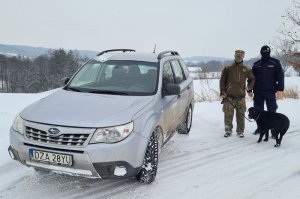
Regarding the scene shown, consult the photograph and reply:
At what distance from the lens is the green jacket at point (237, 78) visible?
7.16 meters

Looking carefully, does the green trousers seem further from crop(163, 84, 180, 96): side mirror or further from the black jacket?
crop(163, 84, 180, 96): side mirror

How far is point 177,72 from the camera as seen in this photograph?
260 inches

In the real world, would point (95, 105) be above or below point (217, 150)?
above

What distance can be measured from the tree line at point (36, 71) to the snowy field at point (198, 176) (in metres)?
78.4

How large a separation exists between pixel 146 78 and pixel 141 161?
1654 mm

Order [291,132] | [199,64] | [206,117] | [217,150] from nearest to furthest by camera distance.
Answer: [217,150], [291,132], [206,117], [199,64]

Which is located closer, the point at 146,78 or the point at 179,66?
the point at 146,78

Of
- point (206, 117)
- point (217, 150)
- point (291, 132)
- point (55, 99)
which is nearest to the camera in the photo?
point (55, 99)

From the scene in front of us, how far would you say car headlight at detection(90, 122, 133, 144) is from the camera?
3895mm

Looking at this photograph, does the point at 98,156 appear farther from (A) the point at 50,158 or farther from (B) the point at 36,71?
(B) the point at 36,71

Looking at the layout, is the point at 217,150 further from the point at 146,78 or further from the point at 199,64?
the point at 199,64

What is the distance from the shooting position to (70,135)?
388 cm

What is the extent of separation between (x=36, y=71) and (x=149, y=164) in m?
92.5

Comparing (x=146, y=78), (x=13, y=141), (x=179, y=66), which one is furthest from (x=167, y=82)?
(x=13, y=141)
